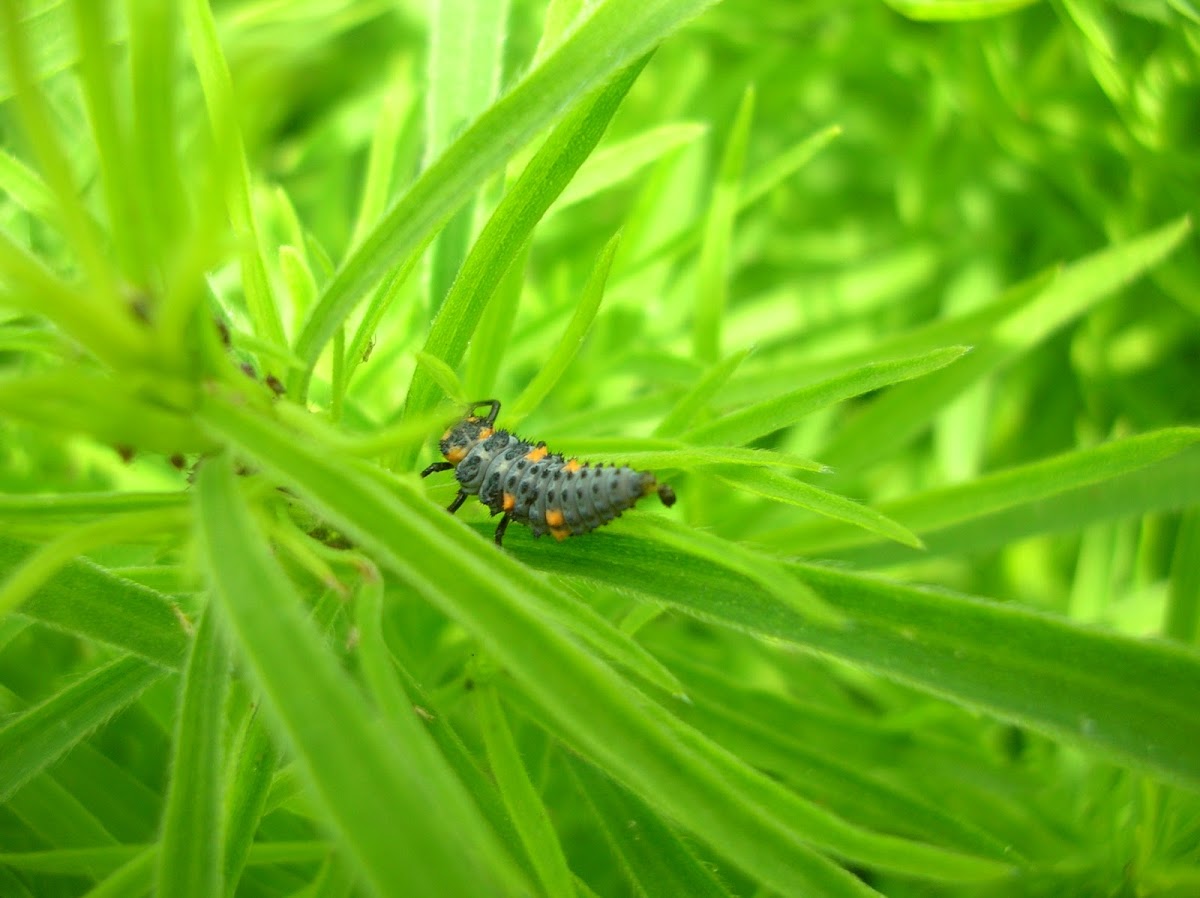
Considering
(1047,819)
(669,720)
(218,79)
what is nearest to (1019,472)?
(669,720)

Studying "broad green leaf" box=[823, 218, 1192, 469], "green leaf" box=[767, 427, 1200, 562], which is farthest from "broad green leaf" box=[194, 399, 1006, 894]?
"broad green leaf" box=[823, 218, 1192, 469]

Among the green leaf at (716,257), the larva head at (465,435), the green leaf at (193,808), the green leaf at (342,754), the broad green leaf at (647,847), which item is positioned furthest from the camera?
the green leaf at (716,257)

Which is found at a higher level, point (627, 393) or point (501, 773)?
point (627, 393)

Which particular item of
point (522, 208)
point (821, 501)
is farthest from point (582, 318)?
point (821, 501)

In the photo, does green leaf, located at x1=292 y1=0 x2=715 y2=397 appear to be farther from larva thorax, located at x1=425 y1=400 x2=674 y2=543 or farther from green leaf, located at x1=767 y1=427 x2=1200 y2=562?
green leaf, located at x1=767 y1=427 x2=1200 y2=562

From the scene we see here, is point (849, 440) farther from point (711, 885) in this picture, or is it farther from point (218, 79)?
point (218, 79)

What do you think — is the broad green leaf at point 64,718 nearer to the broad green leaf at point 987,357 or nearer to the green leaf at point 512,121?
the green leaf at point 512,121

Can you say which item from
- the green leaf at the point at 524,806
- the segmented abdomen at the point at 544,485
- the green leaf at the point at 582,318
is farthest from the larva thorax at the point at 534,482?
the green leaf at the point at 524,806
